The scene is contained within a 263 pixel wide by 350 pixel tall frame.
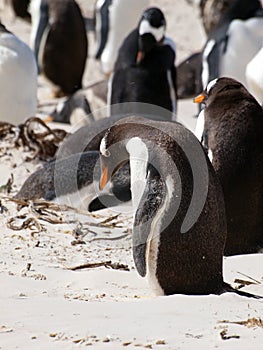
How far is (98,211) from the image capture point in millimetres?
6637

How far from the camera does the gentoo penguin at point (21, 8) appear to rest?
54.2 feet

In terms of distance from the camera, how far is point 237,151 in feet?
18.5

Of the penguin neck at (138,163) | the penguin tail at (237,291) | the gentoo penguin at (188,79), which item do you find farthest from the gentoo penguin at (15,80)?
the penguin tail at (237,291)

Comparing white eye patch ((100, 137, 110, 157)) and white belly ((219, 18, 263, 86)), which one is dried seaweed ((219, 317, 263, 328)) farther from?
white belly ((219, 18, 263, 86))

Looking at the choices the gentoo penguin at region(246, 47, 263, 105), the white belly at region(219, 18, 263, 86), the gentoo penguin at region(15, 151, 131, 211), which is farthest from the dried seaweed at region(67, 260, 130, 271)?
the white belly at region(219, 18, 263, 86)

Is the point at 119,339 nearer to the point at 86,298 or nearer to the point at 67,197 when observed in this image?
the point at 86,298

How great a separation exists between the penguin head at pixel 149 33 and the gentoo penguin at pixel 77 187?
9.49ft

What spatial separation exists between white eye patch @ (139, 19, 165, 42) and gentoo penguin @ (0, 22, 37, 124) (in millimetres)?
1197

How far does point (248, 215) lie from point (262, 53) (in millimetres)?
3398

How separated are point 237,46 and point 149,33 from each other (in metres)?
1.77

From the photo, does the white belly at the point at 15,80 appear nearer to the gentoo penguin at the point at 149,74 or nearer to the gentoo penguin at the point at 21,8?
the gentoo penguin at the point at 149,74

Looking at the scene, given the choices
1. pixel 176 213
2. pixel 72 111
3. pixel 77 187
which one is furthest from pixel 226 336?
pixel 72 111

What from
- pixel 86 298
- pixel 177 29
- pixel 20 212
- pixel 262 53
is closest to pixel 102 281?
pixel 86 298

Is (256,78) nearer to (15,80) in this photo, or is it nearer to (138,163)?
(15,80)
